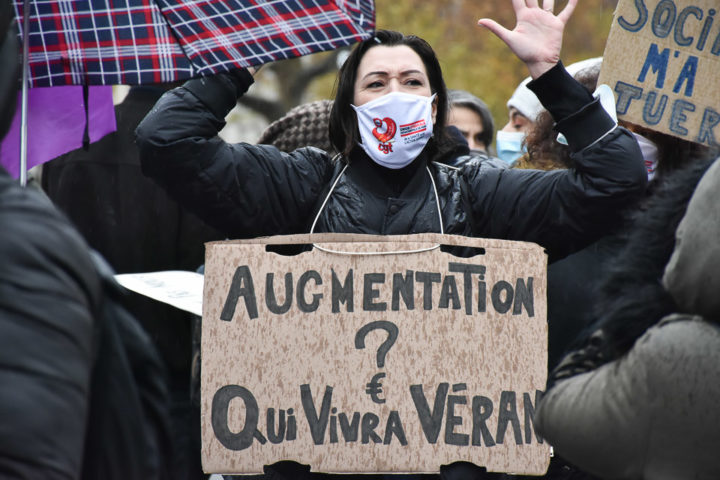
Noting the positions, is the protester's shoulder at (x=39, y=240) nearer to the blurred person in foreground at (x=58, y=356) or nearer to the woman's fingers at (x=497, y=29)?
the blurred person in foreground at (x=58, y=356)

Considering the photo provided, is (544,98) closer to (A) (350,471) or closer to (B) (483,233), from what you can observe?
(B) (483,233)

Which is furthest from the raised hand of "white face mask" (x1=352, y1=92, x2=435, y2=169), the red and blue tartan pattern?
the red and blue tartan pattern

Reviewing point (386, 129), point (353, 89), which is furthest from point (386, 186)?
point (353, 89)

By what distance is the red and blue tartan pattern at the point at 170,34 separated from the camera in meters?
2.98

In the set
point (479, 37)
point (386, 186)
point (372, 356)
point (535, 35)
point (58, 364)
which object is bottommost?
point (479, 37)

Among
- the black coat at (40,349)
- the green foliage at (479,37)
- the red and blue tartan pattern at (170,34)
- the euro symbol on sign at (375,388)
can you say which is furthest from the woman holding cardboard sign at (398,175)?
the green foliage at (479,37)

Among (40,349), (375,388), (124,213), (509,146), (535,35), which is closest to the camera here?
(40,349)

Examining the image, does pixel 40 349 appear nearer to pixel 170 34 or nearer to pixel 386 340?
pixel 386 340

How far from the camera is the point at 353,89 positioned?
357 centimetres

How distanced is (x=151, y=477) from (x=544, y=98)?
2039 millimetres

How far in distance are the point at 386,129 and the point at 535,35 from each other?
57 cm

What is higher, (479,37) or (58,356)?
(58,356)

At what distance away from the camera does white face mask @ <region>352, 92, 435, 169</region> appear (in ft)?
11.1

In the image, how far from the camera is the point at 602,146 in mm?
3221
